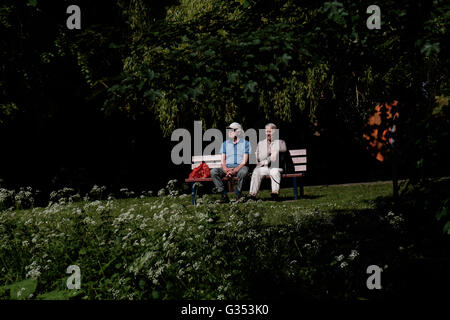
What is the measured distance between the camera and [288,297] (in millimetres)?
3514

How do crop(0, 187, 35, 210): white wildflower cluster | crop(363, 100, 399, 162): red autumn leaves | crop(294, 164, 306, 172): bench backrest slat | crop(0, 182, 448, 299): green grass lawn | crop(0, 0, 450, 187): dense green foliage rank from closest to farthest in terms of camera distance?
crop(0, 0, 450, 187): dense green foliage
crop(363, 100, 399, 162): red autumn leaves
crop(0, 182, 448, 299): green grass lawn
crop(0, 187, 35, 210): white wildflower cluster
crop(294, 164, 306, 172): bench backrest slat

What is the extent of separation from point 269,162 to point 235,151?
695mm

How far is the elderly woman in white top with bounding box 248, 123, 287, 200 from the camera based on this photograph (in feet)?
31.6

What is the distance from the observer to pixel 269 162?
9.89 m

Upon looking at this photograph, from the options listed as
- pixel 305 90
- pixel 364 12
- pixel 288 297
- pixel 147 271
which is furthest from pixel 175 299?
pixel 305 90

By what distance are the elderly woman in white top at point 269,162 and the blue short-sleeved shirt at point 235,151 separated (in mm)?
300

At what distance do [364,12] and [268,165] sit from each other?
6682 mm

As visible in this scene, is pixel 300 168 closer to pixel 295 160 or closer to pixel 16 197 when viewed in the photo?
pixel 295 160

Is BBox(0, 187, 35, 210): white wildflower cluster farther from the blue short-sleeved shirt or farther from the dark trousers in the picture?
the blue short-sleeved shirt

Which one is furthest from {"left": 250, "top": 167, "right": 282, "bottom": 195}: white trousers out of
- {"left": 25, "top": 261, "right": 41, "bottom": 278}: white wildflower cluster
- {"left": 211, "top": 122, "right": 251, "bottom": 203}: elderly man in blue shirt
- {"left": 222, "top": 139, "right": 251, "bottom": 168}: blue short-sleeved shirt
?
{"left": 25, "top": 261, "right": 41, "bottom": 278}: white wildflower cluster

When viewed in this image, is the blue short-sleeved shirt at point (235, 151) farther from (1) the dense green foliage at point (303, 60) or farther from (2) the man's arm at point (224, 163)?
(1) the dense green foliage at point (303, 60)

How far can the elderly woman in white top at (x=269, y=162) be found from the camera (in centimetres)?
962

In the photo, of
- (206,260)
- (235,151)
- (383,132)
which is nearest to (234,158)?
(235,151)
